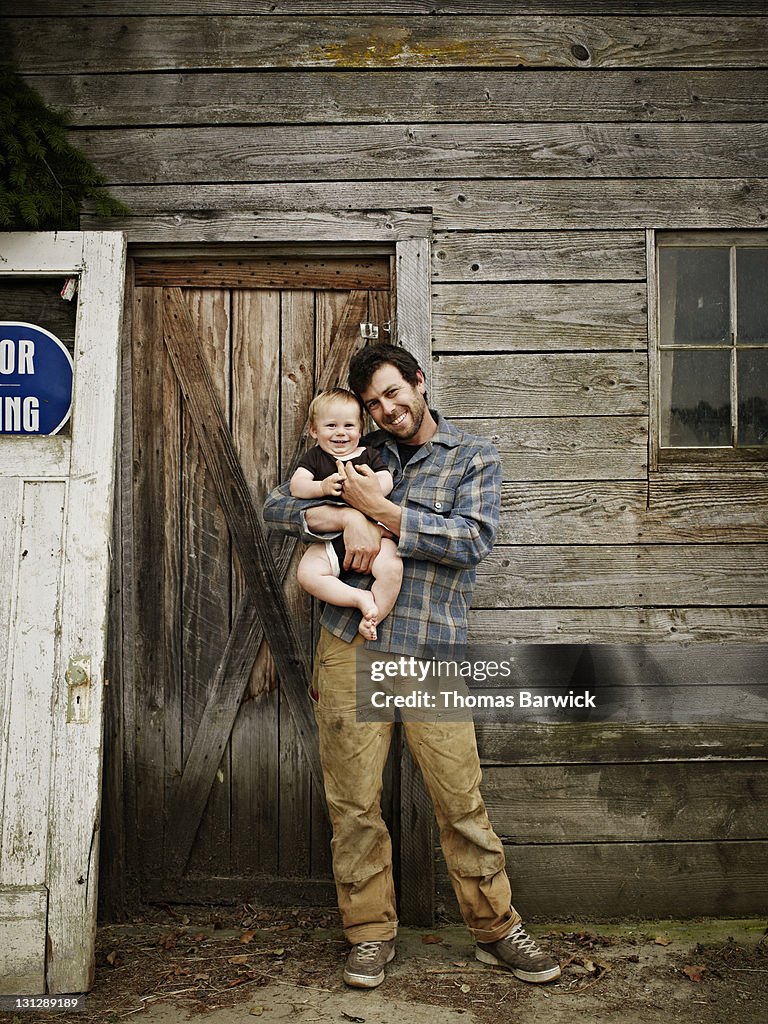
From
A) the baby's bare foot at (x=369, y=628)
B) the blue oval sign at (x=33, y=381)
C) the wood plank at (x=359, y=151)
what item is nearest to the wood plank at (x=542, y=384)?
the wood plank at (x=359, y=151)

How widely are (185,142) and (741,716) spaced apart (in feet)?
11.3

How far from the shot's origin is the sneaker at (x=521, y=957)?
2.99 m

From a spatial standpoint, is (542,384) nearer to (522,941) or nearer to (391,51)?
(391,51)

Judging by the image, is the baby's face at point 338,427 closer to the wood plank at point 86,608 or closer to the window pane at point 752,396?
the wood plank at point 86,608

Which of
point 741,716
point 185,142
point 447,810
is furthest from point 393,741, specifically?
point 185,142

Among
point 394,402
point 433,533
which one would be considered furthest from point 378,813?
point 394,402

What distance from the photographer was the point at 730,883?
355cm

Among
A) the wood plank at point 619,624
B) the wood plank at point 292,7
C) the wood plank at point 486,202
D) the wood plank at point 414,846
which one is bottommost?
the wood plank at point 414,846

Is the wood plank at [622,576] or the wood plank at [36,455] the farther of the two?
the wood plank at [622,576]

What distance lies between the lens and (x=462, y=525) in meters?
2.88

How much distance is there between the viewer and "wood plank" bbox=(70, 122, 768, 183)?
3.56 metres

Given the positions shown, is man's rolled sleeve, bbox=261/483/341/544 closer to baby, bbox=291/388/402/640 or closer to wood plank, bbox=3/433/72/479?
baby, bbox=291/388/402/640

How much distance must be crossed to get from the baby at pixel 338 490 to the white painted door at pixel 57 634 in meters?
0.80

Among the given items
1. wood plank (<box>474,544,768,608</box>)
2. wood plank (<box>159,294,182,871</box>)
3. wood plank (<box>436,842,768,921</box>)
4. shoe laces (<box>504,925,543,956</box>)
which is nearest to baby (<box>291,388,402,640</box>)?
wood plank (<box>474,544,768,608</box>)
